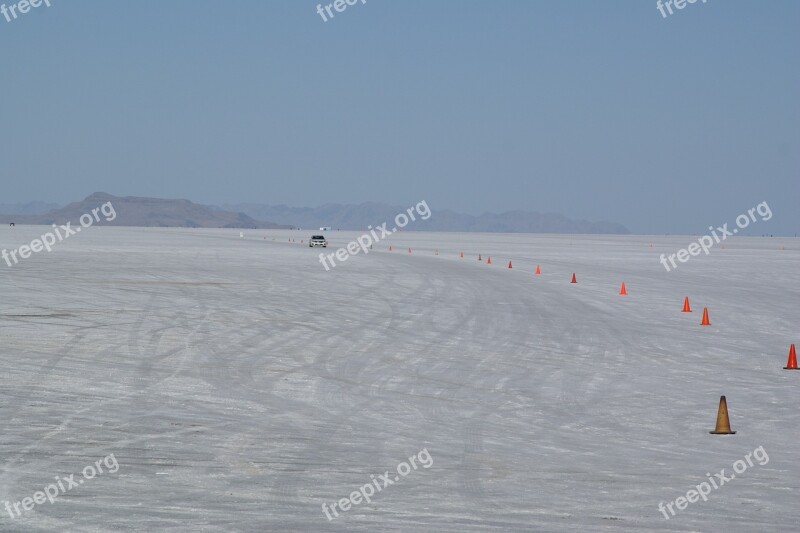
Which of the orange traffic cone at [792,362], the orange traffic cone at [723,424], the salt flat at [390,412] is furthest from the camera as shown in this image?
the orange traffic cone at [792,362]

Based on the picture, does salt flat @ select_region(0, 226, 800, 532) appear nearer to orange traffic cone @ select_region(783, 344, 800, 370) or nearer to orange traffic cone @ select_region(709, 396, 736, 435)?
orange traffic cone @ select_region(709, 396, 736, 435)

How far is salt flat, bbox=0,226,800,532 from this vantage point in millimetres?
8023

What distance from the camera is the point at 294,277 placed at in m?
39.3

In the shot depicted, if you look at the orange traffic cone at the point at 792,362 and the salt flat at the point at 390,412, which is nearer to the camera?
the salt flat at the point at 390,412

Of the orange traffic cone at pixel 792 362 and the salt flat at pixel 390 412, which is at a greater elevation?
the salt flat at pixel 390 412

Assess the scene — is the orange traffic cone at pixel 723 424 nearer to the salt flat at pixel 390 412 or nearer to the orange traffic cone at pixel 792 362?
the salt flat at pixel 390 412

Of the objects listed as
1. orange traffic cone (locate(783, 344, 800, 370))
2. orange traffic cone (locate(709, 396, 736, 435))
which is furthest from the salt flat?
orange traffic cone (locate(783, 344, 800, 370))

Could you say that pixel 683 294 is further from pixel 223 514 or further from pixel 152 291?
pixel 223 514

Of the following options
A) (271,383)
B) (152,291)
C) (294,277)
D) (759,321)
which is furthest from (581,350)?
(294,277)

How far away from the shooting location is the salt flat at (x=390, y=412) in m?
8.02

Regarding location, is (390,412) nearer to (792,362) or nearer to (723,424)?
(723,424)

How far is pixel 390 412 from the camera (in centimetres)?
1235

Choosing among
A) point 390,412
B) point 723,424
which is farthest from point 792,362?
point 390,412

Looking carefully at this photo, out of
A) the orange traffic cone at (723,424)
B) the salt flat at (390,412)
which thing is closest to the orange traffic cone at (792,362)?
the salt flat at (390,412)
